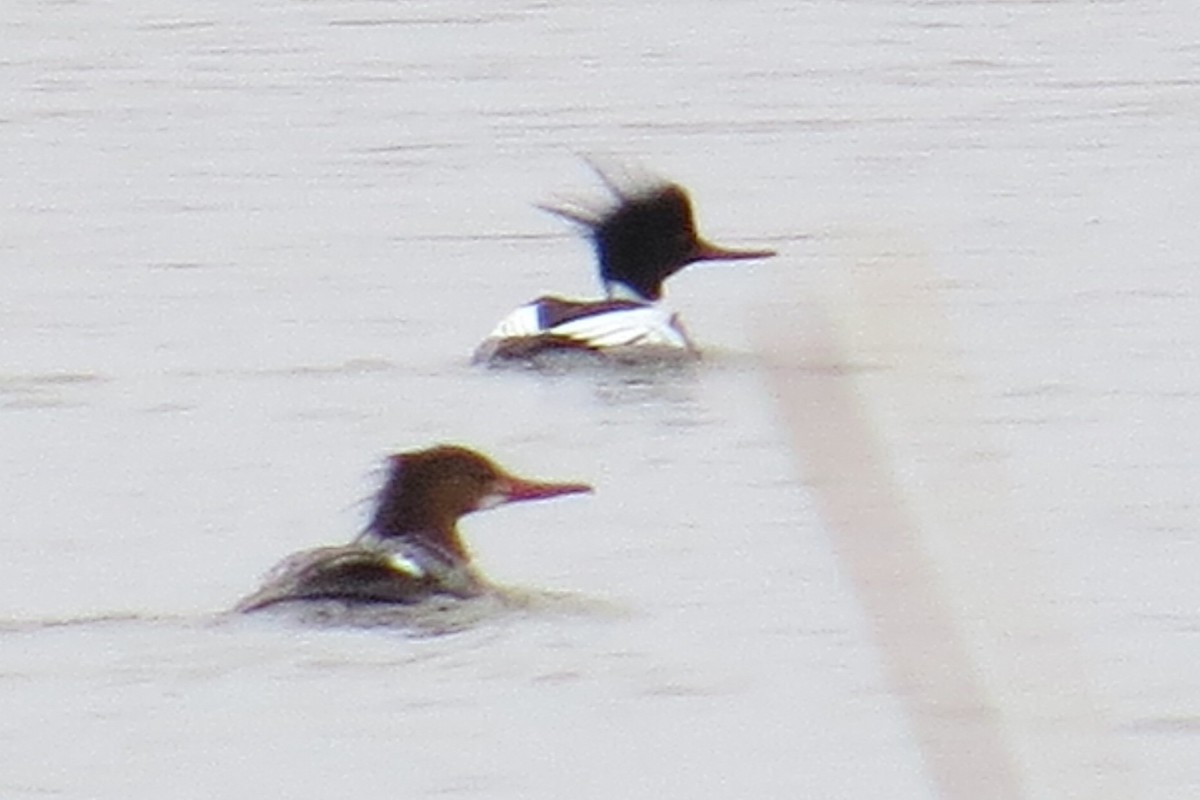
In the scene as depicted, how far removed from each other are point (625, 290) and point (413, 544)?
479 cm

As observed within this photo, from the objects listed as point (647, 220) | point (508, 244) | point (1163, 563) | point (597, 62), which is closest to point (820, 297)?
point (1163, 563)

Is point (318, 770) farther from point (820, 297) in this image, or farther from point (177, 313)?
point (177, 313)

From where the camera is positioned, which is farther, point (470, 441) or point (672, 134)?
point (672, 134)

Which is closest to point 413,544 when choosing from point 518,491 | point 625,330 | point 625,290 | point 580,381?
point 518,491

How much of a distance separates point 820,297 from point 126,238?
12.7 meters

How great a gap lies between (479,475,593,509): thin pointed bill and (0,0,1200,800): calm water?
0.69 feet

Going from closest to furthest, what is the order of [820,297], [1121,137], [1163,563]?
[820,297], [1163,563], [1121,137]

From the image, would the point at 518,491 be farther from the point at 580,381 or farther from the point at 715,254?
the point at 715,254

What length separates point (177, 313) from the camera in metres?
14.0

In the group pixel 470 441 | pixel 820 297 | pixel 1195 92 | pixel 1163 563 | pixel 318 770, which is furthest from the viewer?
pixel 1195 92

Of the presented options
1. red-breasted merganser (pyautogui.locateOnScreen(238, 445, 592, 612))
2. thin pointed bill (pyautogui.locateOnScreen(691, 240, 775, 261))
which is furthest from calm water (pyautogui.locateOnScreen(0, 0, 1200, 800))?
thin pointed bill (pyautogui.locateOnScreen(691, 240, 775, 261))

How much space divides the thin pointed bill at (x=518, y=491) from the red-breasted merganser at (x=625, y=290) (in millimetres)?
3270

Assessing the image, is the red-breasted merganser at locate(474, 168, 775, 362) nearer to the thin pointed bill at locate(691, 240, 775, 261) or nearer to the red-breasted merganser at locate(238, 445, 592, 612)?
the thin pointed bill at locate(691, 240, 775, 261)

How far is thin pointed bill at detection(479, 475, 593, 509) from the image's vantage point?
9.44 m
